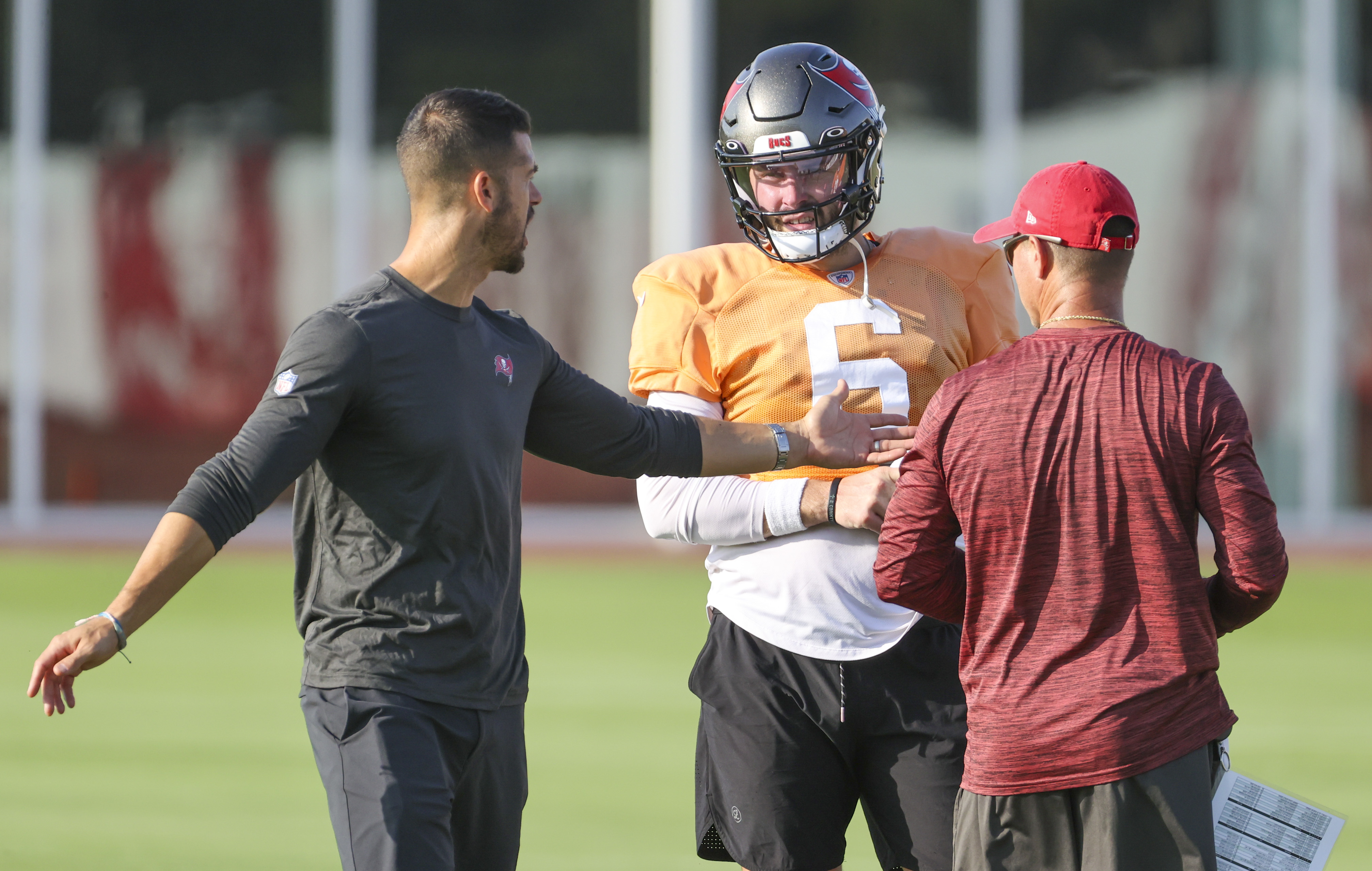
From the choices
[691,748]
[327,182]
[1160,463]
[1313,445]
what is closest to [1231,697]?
[691,748]

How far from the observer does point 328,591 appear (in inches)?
129

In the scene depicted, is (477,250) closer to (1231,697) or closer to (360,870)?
(360,870)

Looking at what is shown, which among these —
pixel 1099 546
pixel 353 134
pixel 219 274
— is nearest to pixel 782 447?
pixel 1099 546

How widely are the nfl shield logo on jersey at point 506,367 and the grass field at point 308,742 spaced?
226 cm

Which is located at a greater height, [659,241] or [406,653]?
[659,241]

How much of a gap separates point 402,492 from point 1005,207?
11.6 metres

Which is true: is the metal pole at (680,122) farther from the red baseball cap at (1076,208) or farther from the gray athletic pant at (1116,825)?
the gray athletic pant at (1116,825)

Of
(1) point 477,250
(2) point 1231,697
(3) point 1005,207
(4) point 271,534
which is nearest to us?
(1) point 477,250

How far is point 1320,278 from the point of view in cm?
1370

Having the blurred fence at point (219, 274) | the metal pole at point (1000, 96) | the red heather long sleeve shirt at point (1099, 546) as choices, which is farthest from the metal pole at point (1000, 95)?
the red heather long sleeve shirt at point (1099, 546)

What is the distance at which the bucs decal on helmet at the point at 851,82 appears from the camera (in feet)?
12.1

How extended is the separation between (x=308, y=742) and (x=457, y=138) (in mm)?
4111

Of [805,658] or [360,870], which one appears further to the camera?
[805,658]

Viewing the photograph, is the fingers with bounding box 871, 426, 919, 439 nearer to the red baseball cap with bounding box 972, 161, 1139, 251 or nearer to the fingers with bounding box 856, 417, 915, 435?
the fingers with bounding box 856, 417, 915, 435
